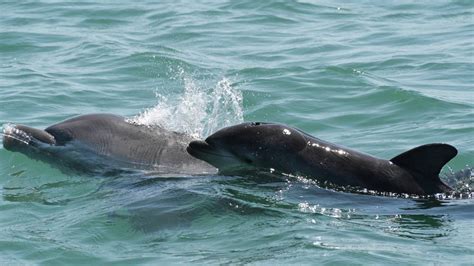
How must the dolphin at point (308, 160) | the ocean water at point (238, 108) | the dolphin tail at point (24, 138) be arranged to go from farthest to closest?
the dolphin tail at point (24, 138)
the dolphin at point (308, 160)
the ocean water at point (238, 108)

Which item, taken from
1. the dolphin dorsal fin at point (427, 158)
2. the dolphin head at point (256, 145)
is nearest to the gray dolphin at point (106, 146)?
the dolphin head at point (256, 145)

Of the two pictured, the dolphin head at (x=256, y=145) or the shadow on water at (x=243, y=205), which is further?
the dolphin head at (x=256, y=145)

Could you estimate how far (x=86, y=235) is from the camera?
32.2 ft

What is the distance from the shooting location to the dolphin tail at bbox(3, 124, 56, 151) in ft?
38.3

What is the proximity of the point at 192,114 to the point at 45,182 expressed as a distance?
2.30 m

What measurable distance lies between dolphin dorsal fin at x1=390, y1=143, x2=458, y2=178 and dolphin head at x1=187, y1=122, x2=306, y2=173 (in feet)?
3.34

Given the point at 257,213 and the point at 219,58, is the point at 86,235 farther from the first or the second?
the point at 219,58

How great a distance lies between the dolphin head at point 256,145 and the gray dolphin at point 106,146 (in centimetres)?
52

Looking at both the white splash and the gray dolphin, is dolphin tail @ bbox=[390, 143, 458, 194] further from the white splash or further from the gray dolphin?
the white splash

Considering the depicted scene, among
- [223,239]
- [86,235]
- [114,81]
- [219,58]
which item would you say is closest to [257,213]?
[223,239]

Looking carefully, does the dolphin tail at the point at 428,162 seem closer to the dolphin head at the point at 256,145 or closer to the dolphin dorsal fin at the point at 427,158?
the dolphin dorsal fin at the point at 427,158

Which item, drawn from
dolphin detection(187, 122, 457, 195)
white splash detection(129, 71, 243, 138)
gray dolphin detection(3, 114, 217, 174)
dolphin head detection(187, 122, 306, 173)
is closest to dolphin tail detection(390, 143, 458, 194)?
dolphin detection(187, 122, 457, 195)

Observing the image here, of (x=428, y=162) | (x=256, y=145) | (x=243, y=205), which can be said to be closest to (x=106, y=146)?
(x=256, y=145)

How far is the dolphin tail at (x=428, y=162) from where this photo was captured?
9.92 metres
